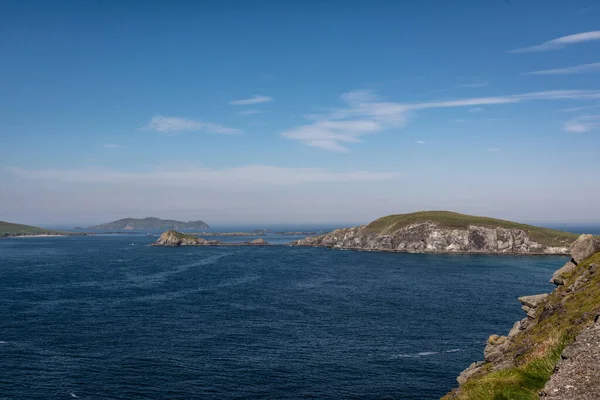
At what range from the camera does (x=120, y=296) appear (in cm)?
11538

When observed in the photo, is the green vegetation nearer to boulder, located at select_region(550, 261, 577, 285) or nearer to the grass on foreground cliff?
the grass on foreground cliff

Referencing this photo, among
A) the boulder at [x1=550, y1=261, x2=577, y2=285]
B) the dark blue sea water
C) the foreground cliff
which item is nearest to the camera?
the foreground cliff

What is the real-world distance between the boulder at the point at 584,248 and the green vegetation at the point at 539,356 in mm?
8918

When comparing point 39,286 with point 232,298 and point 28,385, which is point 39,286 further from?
point 28,385

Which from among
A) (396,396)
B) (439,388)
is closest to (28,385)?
(396,396)

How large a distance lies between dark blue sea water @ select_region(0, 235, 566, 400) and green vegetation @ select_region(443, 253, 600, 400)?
22093 millimetres

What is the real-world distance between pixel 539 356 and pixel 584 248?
3265 cm

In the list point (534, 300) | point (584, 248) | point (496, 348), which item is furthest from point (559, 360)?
point (584, 248)

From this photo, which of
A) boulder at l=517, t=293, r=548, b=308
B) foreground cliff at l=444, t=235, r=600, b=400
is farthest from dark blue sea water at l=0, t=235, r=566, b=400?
foreground cliff at l=444, t=235, r=600, b=400

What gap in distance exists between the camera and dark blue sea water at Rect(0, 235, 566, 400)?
2272 inches

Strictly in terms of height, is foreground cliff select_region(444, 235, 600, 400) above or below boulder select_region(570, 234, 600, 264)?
below

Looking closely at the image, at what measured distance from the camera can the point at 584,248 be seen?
50.2 m

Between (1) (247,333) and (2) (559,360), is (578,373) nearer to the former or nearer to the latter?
(2) (559,360)

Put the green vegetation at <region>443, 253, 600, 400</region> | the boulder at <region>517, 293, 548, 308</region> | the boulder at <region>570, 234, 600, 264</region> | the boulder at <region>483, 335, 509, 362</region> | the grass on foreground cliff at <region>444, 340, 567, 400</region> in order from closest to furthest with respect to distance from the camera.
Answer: the grass on foreground cliff at <region>444, 340, 567, 400</region>, the green vegetation at <region>443, 253, 600, 400</region>, the boulder at <region>483, 335, 509, 362</region>, the boulder at <region>570, 234, 600, 264</region>, the boulder at <region>517, 293, 548, 308</region>
